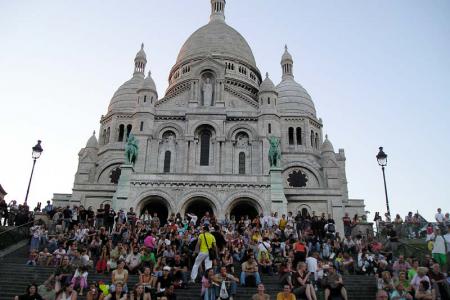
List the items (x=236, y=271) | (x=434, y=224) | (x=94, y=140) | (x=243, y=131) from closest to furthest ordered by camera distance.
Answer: (x=236, y=271)
(x=434, y=224)
(x=243, y=131)
(x=94, y=140)

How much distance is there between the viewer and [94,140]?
46.9m

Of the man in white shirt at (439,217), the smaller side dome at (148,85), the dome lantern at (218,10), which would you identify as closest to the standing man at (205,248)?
the man in white shirt at (439,217)

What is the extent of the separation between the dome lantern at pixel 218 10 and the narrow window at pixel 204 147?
27.9m

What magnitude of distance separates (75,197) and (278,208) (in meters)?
17.8

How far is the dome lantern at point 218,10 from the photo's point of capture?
61.4 metres

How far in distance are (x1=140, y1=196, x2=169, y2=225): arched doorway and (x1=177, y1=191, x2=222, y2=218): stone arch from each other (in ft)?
4.04

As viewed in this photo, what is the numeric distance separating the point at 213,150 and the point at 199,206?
6.10 metres

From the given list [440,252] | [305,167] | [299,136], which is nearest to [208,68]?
[299,136]

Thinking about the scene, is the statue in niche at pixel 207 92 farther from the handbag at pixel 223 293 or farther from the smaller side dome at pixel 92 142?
the handbag at pixel 223 293

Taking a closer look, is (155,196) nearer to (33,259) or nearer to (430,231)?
(33,259)

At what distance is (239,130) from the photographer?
37.6 meters

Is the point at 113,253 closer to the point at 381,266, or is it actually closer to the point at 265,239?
the point at 265,239

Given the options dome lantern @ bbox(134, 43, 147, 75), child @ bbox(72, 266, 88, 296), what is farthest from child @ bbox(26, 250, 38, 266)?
dome lantern @ bbox(134, 43, 147, 75)

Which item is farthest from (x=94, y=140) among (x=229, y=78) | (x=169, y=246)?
(x=169, y=246)
